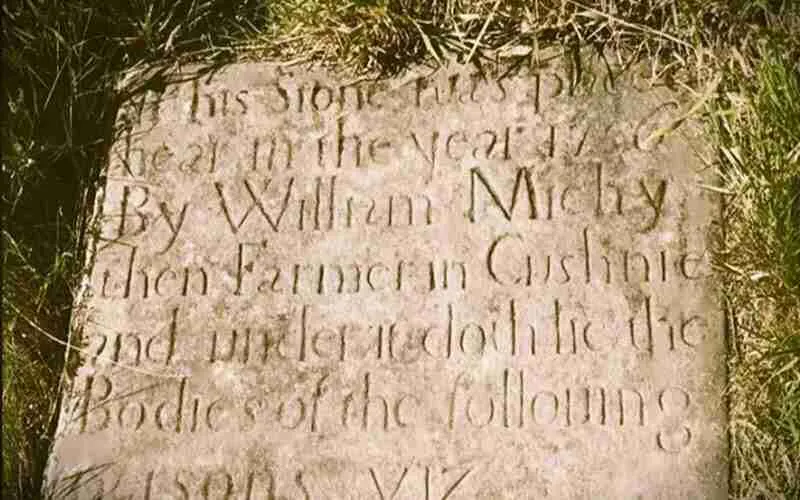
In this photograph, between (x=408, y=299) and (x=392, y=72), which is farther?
(x=392, y=72)

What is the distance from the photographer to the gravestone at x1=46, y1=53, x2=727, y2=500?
2756 mm

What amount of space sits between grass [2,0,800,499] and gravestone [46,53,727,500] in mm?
80

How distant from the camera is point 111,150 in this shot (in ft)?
10.6

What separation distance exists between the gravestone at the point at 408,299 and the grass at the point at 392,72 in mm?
80

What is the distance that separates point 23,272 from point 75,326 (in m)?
0.25

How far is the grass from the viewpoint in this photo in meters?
2.77

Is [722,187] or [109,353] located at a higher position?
[722,187]

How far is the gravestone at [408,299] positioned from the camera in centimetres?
276

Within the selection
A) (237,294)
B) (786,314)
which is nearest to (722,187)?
(786,314)

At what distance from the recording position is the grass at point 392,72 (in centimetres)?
277

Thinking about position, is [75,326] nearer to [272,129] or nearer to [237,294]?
[237,294]

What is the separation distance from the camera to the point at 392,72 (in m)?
3.14

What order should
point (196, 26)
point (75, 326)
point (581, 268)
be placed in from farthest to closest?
point (196, 26), point (75, 326), point (581, 268)

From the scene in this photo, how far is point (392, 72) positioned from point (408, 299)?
70cm
